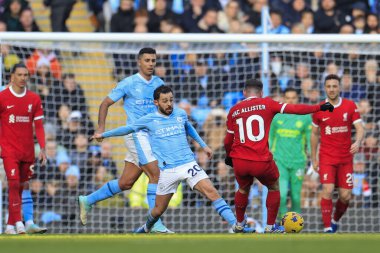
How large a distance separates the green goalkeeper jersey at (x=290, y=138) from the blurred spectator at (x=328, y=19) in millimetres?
3079

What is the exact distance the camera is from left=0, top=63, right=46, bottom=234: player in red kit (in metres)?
13.1

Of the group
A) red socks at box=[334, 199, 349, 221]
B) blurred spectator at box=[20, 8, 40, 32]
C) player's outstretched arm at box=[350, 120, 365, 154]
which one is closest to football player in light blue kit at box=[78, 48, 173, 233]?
player's outstretched arm at box=[350, 120, 365, 154]

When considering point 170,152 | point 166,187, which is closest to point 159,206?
point 166,187

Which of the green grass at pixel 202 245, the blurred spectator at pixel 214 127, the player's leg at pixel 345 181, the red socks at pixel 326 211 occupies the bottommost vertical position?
the red socks at pixel 326 211

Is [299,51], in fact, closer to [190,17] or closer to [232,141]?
[190,17]

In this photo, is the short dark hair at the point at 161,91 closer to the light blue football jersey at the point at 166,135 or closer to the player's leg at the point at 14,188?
the light blue football jersey at the point at 166,135

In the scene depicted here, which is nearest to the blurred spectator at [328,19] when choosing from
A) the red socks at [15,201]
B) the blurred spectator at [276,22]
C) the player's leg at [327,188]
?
the blurred spectator at [276,22]

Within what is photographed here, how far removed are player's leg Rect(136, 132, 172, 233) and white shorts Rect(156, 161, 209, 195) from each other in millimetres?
505

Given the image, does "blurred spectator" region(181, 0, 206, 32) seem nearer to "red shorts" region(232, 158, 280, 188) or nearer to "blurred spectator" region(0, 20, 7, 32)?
"blurred spectator" region(0, 20, 7, 32)

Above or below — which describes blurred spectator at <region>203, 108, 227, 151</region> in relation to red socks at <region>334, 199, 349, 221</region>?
above

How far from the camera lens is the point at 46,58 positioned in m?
16.5

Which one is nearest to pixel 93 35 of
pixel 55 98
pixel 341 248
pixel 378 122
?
pixel 55 98

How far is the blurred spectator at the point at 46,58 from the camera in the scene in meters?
16.2

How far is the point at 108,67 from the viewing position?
54.7 feet
